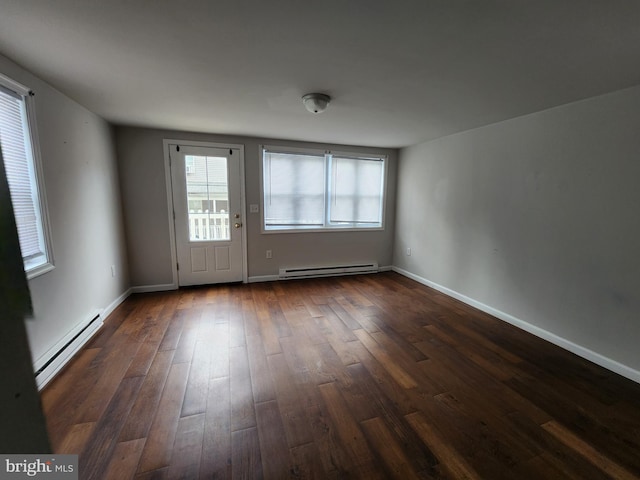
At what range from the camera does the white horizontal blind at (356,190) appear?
4.58 metres

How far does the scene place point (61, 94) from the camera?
241cm

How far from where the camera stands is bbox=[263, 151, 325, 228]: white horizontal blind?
13.8ft

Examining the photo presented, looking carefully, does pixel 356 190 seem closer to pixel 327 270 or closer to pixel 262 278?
pixel 327 270

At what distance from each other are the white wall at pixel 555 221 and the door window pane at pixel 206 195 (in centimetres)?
303

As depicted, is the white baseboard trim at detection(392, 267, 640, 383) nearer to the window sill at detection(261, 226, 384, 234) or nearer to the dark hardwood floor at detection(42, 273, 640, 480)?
the dark hardwood floor at detection(42, 273, 640, 480)

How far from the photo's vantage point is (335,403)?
6.16 feet

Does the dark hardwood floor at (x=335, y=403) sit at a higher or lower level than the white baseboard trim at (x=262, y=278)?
lower

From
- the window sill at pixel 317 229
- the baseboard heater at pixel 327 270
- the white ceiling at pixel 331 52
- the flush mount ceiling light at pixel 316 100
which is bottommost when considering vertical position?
the baseboard heater at pixel 327 270

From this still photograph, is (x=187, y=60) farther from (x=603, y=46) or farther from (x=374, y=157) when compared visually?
(x=374, y=157)

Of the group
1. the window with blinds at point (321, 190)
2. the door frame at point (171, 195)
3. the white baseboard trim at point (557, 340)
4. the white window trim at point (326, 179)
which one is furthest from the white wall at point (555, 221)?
the door frame at point (171, 195)

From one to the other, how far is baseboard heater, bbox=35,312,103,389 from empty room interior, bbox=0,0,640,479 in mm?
27

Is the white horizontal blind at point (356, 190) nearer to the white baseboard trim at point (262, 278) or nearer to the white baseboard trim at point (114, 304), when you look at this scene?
the white baseboard trim at point (262, 278)

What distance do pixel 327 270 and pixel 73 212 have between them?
10.6 ft

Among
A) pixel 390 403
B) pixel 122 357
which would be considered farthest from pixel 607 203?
pixel 122 357
